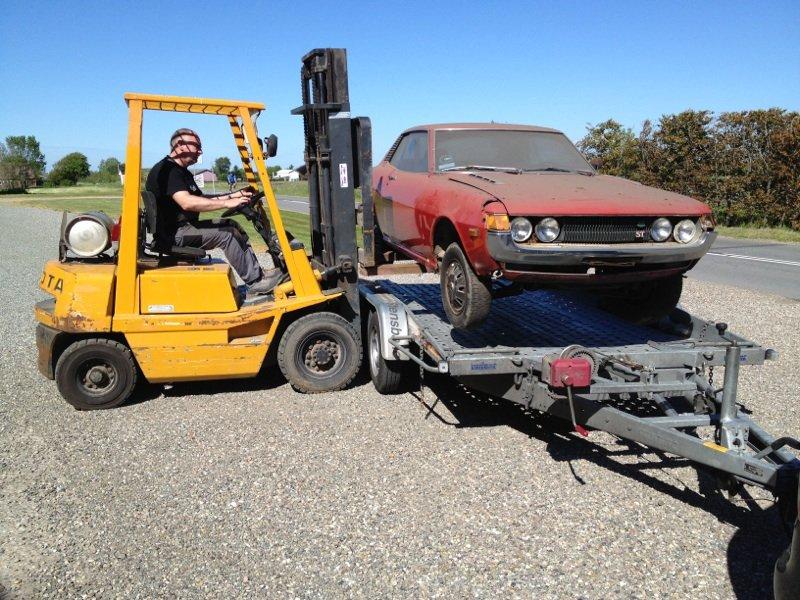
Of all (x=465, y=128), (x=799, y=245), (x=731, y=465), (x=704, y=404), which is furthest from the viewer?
(x=799, y=245)

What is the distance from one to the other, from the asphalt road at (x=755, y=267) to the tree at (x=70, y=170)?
3061 inches

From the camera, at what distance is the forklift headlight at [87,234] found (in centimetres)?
552

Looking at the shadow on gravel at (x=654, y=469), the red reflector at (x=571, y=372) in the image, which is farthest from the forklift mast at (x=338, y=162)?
the red reflector at (x=571, y=372)

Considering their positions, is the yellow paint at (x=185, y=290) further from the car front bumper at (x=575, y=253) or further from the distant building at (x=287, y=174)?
the car front bumper at (x=575, y=253)

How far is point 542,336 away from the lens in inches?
197

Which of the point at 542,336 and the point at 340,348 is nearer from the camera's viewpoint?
the point at 542,336

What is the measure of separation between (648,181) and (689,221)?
17.5 metres

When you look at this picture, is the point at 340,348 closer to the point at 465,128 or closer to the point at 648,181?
the point at 465,128

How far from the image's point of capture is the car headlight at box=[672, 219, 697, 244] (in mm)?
4348

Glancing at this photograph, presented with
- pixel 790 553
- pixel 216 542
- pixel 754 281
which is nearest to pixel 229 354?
pixel 216 542

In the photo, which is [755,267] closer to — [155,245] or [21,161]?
[155,245]

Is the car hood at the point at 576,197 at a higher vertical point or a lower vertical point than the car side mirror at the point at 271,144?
lower

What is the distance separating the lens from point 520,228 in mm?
4090

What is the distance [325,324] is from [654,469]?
2848 mm
